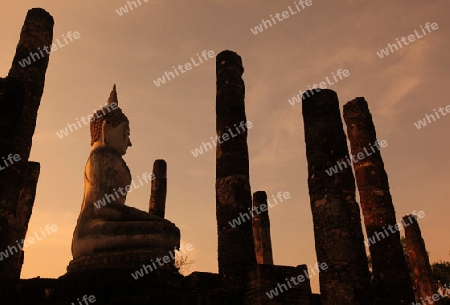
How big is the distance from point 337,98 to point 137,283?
5.74 metres

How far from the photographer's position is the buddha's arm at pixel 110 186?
791 centimetres

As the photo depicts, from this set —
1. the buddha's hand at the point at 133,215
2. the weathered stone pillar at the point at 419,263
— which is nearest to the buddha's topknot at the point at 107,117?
the buddha's hand at the point at 133,215

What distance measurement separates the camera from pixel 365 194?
12.9 m

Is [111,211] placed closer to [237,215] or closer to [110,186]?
[110,186]

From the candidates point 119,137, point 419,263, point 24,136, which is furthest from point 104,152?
point 419,263

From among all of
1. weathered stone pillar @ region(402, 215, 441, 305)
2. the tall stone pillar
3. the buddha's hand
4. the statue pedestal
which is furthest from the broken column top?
weathered stone pillar @ region(402, 215, 441, 305)

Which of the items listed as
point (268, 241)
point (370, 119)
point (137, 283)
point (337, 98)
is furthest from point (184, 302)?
point (268, 241)

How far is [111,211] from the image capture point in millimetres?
7891

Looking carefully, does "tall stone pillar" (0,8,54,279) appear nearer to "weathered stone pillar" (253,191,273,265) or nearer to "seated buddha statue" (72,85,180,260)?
"seated buddha statue" (72,85,180,260)

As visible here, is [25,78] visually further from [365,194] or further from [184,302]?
[365,194]

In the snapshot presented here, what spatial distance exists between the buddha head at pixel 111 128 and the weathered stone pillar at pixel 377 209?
760 cm

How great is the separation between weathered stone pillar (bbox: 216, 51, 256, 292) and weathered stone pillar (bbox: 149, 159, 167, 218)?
25.5 ft

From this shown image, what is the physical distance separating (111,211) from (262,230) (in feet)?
39.6

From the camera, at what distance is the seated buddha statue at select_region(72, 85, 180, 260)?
7.48 metres
